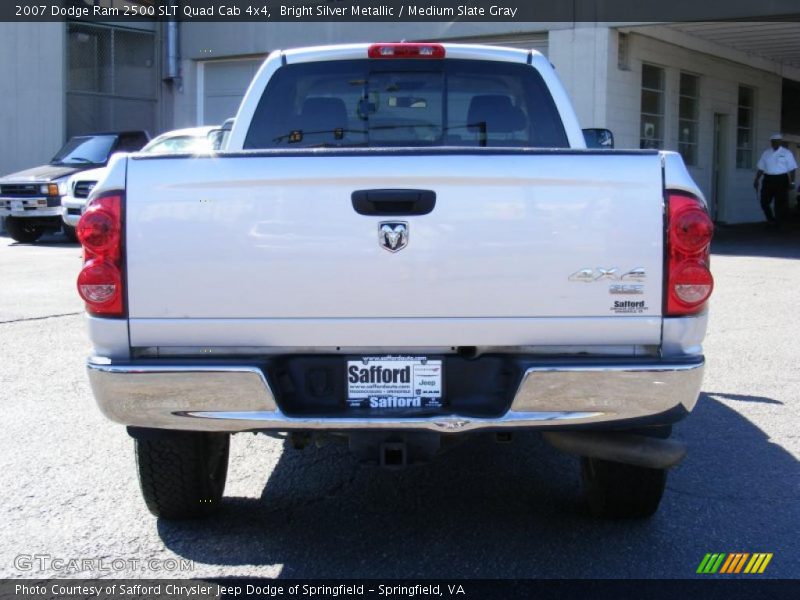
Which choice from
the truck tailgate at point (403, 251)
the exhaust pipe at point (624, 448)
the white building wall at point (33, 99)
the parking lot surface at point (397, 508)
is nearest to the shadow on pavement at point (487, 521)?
the parking lot surface at point (397, 508)

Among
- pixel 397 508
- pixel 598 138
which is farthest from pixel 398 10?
pixel 397 508

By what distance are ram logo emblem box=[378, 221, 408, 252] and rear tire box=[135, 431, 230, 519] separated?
1088mm

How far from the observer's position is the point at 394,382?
3334mm

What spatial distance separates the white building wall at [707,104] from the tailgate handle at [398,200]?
14380 mm

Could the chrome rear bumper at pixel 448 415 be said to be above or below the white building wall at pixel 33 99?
below

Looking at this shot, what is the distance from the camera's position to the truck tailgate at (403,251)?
10.7ft

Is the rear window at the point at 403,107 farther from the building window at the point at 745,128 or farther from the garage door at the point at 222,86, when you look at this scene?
→ the building window at the point at 745,128

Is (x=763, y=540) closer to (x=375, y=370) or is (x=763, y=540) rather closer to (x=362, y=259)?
(x=375, y=370)

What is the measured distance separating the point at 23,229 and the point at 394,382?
630 inches

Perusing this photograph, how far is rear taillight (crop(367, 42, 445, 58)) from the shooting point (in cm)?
485

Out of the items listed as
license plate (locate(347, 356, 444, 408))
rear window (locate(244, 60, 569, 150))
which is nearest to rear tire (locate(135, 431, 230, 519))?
license plate (locate(347, 356, 444, 408))

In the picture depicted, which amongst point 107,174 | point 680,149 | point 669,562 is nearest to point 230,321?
point 107,174

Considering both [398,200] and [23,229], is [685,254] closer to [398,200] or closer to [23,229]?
[398,200]
